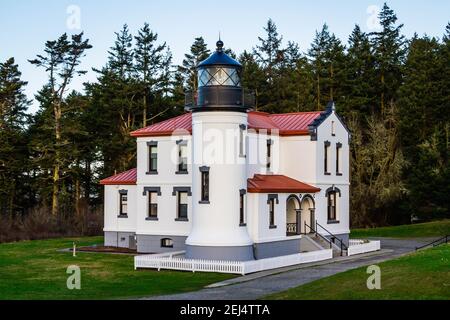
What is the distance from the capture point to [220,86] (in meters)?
31.6

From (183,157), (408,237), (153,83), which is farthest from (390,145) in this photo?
(183,157)

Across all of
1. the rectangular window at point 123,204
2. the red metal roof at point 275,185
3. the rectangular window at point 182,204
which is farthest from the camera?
the rectangular window at point 123,204

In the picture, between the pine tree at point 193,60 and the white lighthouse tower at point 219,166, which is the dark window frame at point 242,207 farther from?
the pine tree at point 193,60

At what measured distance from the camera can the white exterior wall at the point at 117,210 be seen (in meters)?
39.6

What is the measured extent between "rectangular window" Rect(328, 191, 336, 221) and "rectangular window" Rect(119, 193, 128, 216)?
11.7 metres

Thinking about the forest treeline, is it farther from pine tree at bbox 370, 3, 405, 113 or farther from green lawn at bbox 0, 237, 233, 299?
green lawn at bbox 0, 237, 233, 299

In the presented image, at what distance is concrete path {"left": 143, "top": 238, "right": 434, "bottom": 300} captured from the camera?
22562 millimetres

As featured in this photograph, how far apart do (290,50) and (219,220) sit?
5554cm

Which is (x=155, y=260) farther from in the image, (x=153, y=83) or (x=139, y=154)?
(x=153, y=83)

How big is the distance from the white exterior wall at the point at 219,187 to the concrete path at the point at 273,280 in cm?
327

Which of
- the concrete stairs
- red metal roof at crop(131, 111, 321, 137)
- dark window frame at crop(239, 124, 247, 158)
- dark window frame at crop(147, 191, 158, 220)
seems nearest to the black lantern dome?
dark window frame at crop(239, 124, 247, 158)

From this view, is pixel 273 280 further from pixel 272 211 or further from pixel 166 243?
pixel 166 243

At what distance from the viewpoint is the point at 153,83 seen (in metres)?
64.1

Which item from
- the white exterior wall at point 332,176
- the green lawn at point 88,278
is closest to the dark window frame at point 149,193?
the green lawn at point 88,278
